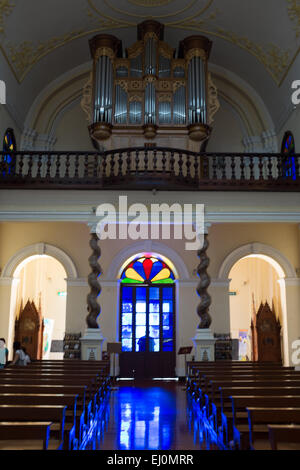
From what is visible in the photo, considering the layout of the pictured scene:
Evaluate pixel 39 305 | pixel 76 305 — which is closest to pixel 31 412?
pixel 76 305

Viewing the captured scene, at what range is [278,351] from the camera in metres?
14.4

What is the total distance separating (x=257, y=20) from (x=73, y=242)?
8130 millimetres

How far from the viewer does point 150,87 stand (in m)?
13.2

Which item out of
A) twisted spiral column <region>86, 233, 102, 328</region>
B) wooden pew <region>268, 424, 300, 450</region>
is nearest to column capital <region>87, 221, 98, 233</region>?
twisted spiral column <region>86, 233, 102, 328</region>

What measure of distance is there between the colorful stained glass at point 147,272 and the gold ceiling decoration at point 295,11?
24.8 ft

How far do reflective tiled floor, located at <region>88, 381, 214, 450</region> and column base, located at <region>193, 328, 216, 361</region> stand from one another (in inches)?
37.2

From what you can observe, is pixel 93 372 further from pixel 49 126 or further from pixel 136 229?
pixel 49 126

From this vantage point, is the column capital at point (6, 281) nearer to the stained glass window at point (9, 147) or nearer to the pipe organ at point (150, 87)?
the stained glass window at point (9, 147)

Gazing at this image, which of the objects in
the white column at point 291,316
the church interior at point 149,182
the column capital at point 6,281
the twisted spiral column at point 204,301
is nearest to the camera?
the twisted spiral column at point 204,301

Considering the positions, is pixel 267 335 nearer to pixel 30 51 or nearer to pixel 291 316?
pixel 291 316

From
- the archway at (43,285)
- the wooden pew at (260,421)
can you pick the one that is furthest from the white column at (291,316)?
the wooden pew at (260,421)

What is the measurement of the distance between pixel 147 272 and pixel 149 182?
4302 millimetres

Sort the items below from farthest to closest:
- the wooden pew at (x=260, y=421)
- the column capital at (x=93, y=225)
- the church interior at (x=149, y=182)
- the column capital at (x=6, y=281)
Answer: the column capital at (x=6, y=281)
the church interior at (x=149, y=182)
the column capital at (x=93, y=225)
the wooden pew at (x=260, y=421)

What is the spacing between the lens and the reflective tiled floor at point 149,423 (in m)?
5.52
